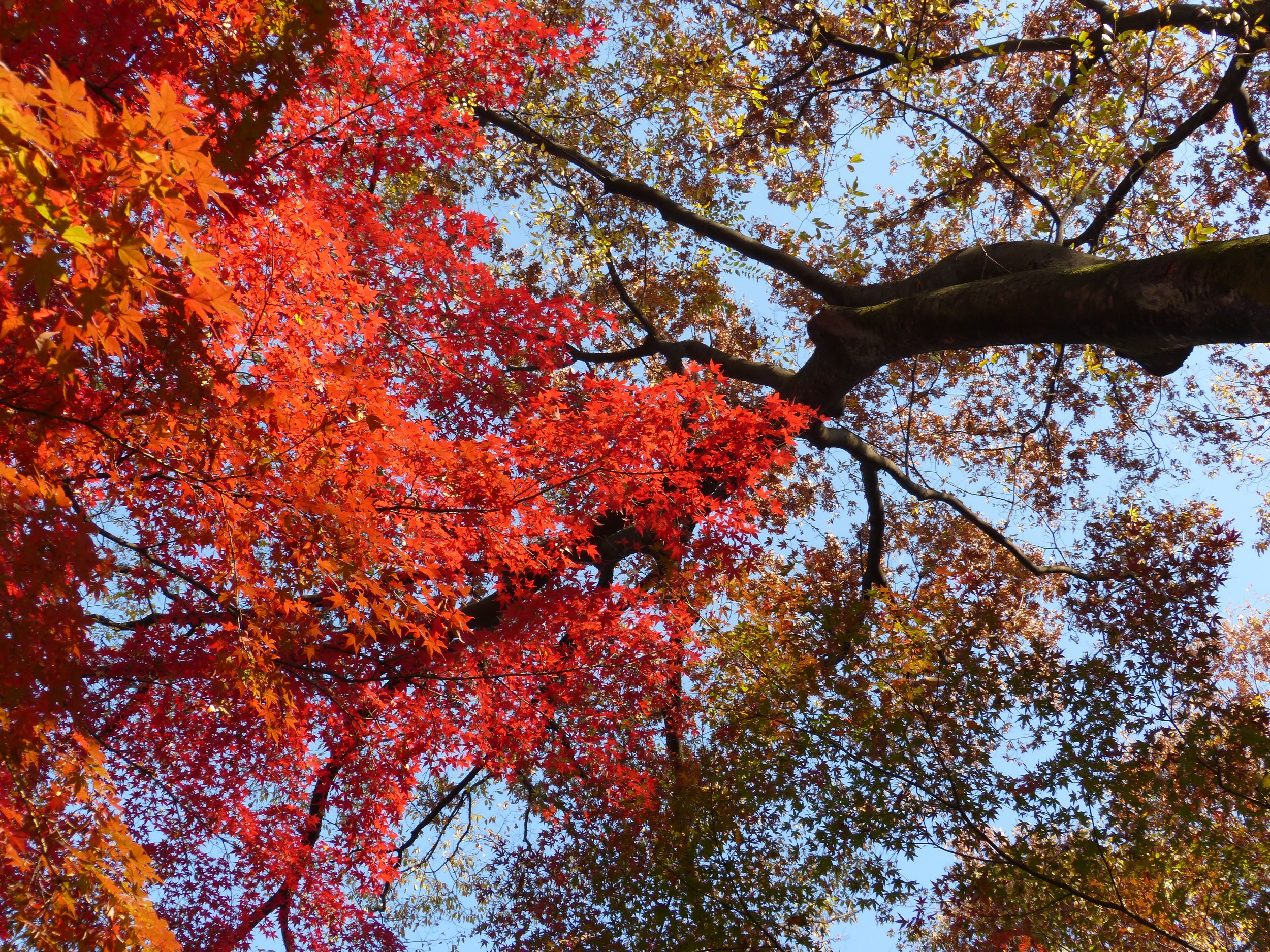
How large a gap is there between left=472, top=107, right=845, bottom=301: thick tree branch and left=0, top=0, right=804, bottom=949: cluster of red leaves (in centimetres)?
91

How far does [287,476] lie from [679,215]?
17.7ft

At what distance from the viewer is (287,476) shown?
10.2ft

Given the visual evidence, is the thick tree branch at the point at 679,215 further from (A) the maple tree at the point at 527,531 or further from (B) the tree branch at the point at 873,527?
(B) the tree branch at the point at 873,527

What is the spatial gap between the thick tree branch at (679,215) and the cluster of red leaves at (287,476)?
91 cm

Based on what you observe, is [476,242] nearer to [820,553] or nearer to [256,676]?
[256,676]

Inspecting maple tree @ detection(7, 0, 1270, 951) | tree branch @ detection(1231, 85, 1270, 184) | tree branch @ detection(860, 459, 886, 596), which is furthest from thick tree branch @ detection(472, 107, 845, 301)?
tree branch @ detection(1231, 85, 1270, 184)

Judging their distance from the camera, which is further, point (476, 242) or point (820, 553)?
point (820, 553)

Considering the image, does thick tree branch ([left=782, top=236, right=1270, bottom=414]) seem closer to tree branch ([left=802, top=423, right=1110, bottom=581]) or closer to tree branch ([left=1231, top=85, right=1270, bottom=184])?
tree branch ([left=802, top=423, right=1110, bottom=581])

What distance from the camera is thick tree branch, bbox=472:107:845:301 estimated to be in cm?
654

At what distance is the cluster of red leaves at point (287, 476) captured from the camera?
204 centimetres

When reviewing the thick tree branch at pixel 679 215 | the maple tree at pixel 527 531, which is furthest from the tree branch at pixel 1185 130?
the thick tree branch at pixel 679 215

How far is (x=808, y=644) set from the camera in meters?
6.01

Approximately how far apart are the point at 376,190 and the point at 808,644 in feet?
27.7

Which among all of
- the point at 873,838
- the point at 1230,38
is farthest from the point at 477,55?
the point at 873,838
